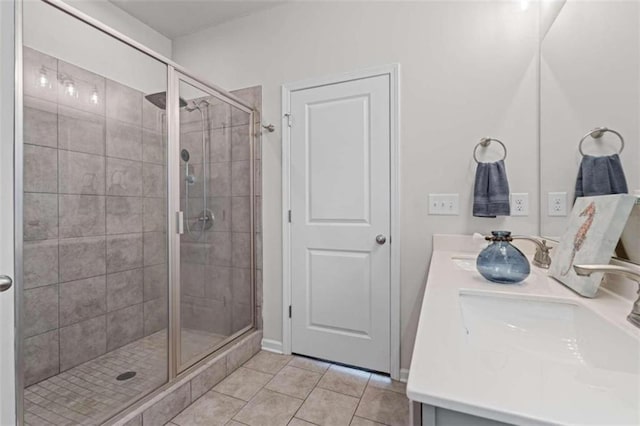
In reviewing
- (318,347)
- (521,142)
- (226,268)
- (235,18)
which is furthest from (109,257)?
Result: (521,142)

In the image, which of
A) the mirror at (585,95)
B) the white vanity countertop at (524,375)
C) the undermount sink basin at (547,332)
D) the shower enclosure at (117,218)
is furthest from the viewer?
the shower enclosure at (117,218)

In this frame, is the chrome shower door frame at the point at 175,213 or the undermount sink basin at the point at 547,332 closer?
the undermount sink basin at the point at 547,332

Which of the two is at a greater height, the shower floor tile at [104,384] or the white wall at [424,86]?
the white wall at [424,86]

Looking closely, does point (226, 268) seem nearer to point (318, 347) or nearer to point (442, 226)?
point (318, 347)

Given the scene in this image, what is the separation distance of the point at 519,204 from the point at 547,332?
1028 mm

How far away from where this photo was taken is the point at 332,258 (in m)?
2.08

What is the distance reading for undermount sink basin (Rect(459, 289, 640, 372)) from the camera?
62 cm

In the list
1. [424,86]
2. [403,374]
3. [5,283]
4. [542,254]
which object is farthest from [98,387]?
[424,86]

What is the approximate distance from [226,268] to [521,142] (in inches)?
83.1

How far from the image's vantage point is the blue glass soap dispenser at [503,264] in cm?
102

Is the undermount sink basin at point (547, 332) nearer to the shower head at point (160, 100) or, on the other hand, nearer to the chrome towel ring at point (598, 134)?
the chrome towel ring at point (598, 134)

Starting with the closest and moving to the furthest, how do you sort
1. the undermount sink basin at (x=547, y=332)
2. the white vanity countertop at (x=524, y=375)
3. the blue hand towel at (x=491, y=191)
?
the white vanity countertop at (x=524, y=375)
the undermount sink basin at (x=547, y=332)
the blue hand towel at (x=491, y=191)

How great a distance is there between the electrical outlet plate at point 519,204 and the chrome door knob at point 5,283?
2280 millimetres

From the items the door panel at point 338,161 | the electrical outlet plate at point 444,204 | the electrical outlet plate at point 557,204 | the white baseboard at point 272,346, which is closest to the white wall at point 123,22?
the door panel at point 338,161
